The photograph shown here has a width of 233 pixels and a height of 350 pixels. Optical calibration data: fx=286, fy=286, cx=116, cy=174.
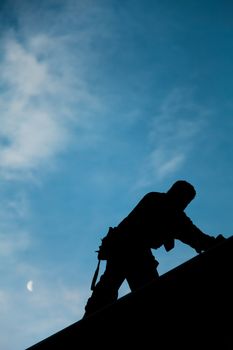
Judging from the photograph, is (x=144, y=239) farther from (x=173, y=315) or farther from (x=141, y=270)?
(x=173, y=315)

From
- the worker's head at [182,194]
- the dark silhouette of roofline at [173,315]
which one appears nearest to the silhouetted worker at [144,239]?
the worker's head at [182,194]

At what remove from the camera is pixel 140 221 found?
4516 mm

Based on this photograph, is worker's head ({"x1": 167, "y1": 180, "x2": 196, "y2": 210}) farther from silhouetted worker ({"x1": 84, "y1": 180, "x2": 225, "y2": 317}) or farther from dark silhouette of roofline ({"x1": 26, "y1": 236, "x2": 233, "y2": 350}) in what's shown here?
dark silhouette of roofline ({"x1": 26, "y1": 236, "x2": 233, "y2": 350})

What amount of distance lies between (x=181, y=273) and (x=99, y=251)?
9.63 ft

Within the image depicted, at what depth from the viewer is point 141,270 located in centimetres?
408

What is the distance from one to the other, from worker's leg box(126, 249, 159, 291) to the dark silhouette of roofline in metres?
2.00

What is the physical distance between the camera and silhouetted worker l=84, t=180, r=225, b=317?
4012 millimetres

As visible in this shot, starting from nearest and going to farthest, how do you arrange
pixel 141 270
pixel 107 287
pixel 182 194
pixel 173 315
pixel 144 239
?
pixel 173 315, pixel 107 287, pixel 141 270, pixel 144 239, pixel 182 194

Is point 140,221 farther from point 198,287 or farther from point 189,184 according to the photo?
point 198,287

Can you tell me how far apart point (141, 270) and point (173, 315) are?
2115 mm

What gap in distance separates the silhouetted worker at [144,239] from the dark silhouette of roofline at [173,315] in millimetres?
1833

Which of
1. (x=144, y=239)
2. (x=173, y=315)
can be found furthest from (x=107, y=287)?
(x=173, y=315)

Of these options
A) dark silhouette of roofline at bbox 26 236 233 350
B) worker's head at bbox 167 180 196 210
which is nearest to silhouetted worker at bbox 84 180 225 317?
worker's head at bbox 167 180 196 210

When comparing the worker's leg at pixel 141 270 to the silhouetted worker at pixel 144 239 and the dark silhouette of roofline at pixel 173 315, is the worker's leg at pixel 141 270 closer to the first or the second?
the silhouetted worker at pixel 144 239
